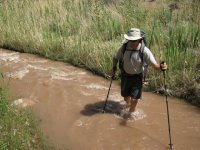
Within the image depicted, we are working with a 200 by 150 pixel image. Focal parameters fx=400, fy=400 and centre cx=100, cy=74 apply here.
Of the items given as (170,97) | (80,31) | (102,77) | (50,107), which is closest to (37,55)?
(80,31)

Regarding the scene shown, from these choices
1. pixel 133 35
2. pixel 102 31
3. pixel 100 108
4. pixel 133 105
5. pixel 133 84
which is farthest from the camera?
pixel 102 31

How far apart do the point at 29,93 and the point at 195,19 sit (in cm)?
475

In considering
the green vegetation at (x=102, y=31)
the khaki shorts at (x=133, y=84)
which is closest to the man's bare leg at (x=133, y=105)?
the khaki shorts at (x=133, y=84)

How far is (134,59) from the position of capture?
22.6ft

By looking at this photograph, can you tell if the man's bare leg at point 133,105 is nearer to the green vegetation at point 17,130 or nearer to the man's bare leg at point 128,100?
the man's bare leg at point 128,100

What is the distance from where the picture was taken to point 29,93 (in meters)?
8.59

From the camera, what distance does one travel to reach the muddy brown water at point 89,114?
6.70 m

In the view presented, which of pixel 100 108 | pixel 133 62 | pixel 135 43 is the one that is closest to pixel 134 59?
pixel 133 62

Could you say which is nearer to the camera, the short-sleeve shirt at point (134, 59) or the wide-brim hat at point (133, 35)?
the wide-brim hat at point (133, 35)

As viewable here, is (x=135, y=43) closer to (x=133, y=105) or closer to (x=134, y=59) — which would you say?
(x=134, y=59)

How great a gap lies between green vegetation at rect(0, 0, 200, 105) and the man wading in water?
1.22 meters

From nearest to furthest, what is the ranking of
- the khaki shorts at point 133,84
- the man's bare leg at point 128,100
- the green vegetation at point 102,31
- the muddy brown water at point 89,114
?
the muddy brown water at point 89,114 < the khaki shorts at point 133,84 < the man's bare leg at point 128,100 < the green vegetation at point 102,31

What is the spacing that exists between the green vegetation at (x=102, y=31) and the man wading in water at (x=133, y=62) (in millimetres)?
1220

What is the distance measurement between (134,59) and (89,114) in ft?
5.03
